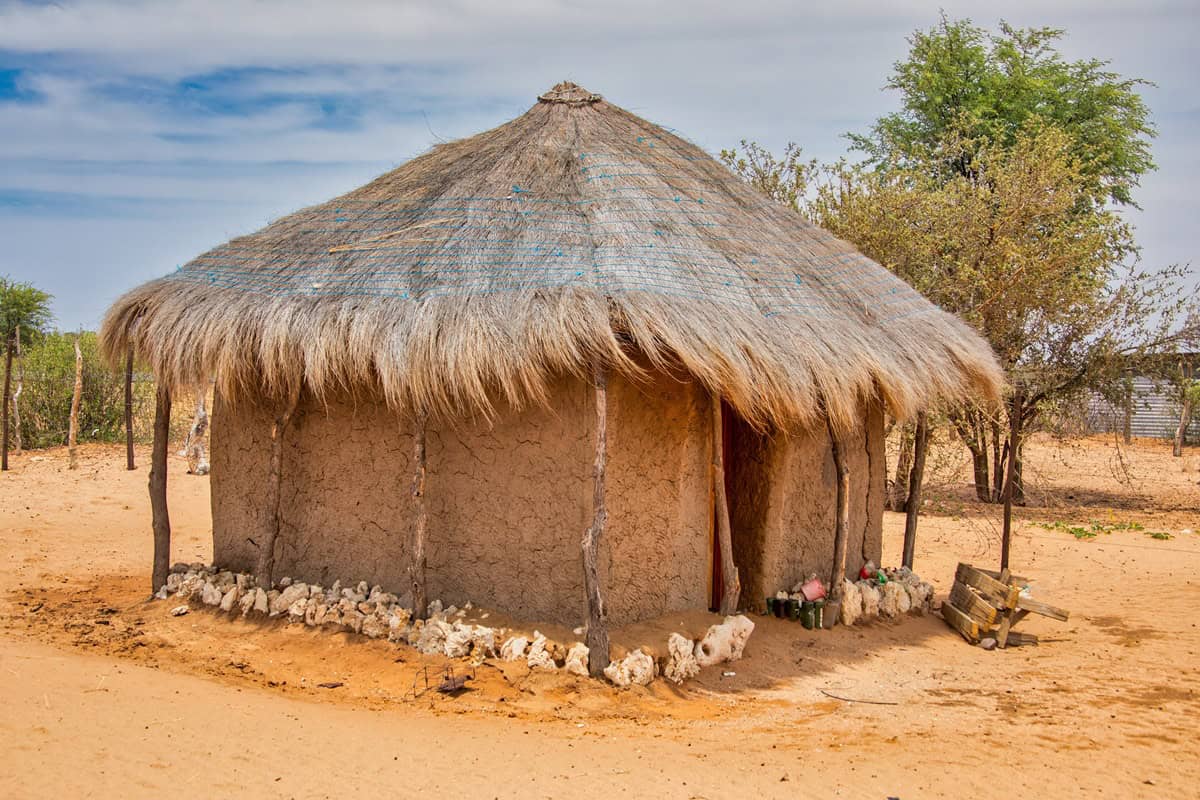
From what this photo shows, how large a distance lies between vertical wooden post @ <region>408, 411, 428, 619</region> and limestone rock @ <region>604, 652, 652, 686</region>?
1407 mm

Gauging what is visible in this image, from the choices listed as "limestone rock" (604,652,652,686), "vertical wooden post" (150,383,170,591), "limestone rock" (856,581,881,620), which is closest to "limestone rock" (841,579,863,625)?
"limestone rock" (856,581,881,620)

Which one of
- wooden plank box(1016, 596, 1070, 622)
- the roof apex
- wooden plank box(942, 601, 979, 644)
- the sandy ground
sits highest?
the roof apex

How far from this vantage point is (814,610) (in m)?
7.50

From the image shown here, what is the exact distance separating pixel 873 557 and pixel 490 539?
3.49m

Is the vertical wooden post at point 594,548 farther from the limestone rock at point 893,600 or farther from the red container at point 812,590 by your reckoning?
the limestone rock at point 893,600

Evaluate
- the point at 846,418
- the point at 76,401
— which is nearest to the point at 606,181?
the point at 846,418

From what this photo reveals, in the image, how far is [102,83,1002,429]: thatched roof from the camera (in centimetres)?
611

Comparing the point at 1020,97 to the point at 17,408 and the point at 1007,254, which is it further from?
the point at 17,408

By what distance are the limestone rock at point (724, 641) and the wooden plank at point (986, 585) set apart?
2.28 meters

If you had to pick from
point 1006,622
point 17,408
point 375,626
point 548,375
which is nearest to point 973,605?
point 1006,622

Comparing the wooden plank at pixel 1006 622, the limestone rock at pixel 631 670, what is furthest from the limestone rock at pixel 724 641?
the wooden plank at pixel 1006 622

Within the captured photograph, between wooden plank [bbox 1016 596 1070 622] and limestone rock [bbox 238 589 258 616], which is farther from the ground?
wooden plank [bbox 1016 596 1070 622]

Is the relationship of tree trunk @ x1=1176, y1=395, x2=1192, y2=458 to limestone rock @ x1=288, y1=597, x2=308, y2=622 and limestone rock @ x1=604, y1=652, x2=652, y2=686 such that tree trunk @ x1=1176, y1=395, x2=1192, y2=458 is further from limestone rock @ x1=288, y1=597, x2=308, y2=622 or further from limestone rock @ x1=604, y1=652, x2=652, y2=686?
limestone rock @ x1=288, y1=597, x2=308, y2=622

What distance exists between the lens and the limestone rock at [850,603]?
25.4 ft
